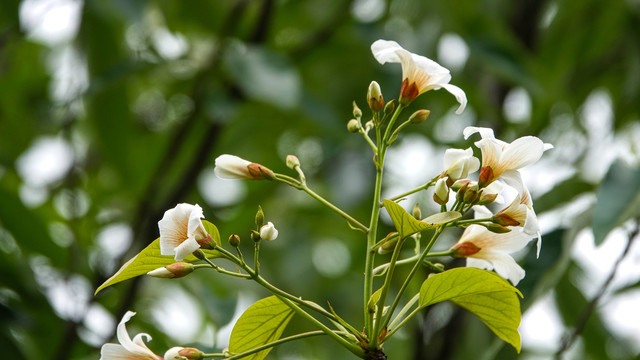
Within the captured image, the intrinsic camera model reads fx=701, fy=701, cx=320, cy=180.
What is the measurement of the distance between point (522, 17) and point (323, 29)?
63 cm

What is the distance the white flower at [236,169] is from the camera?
27.3 inches

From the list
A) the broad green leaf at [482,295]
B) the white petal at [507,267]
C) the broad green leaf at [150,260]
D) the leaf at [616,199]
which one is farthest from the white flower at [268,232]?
the leaf at [616,199]

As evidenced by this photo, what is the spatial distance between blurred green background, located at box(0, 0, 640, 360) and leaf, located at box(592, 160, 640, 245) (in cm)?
19

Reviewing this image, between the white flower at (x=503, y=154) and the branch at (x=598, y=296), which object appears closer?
the white flower at (x=503, y=154)

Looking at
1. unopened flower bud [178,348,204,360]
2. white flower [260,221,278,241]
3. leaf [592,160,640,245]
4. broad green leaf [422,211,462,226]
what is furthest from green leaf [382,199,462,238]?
leaf [592,160,640,245]

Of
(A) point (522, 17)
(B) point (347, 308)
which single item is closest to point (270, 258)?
(B) point (347, 308)

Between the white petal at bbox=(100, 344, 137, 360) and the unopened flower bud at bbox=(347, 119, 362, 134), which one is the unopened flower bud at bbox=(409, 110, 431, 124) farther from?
the white petal at bbox=(100, 344, 137, 360)

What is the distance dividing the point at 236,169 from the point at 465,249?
10.2 inches

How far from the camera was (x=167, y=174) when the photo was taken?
200 centimetres

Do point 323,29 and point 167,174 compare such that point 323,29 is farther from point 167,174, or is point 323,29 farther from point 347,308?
point 347,308

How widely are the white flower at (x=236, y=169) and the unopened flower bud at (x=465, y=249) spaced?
214 mm

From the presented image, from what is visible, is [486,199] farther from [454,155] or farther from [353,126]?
[353,126]

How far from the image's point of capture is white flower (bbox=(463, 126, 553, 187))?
2.15 ft

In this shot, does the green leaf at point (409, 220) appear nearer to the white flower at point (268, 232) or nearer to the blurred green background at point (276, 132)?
the white flower at point (268, 232)
